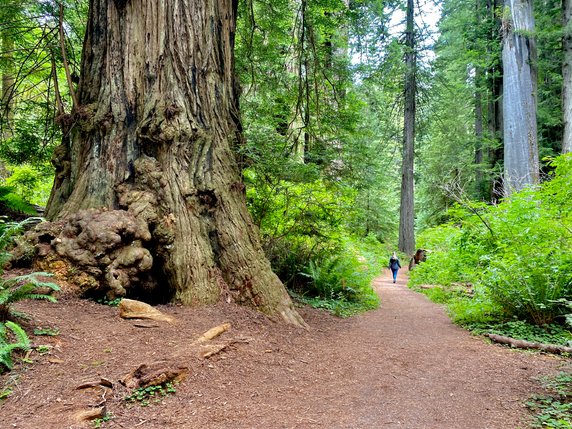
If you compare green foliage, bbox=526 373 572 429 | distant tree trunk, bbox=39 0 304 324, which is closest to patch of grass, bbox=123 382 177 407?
distant tree trunk, bbox=39 0 304 324

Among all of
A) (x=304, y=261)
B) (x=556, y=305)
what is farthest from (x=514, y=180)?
(x=304, y=261)

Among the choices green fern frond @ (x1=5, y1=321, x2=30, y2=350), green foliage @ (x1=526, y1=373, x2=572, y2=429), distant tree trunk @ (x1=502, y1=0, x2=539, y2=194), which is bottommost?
green foliage @ (x1=526, y1=373, x2=572, y2=429)

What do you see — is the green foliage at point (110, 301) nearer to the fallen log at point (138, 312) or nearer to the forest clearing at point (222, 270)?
the forest clearing at point (222, 270)

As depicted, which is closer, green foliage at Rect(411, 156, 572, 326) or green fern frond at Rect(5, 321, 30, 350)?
green fern frond at Rect(5, 321, 30, 350)

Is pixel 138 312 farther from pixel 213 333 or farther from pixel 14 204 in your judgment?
pixel 14 204

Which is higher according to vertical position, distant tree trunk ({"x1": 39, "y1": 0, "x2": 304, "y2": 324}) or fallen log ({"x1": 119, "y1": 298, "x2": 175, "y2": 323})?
distant tree trunk ({"x1": 39, "y1": 0, "x2": 304, "y2": 324})

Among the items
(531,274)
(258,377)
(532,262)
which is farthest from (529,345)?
(258,377)

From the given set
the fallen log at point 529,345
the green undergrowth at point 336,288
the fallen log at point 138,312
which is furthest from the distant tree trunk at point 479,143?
the fallen log at point 138,312

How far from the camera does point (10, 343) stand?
259cm

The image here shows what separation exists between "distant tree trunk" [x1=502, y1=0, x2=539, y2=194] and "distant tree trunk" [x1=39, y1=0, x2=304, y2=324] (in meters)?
8.06

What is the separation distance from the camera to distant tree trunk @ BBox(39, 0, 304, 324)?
159 inches

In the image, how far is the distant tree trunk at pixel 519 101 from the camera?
30.6 ft

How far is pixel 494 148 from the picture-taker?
1507 centimetres

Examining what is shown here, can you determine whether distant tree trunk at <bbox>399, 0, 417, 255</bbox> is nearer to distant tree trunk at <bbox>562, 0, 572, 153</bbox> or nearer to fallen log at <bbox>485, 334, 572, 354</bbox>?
distant tree trunk at <bbox>562, 0, 572, 153</bbox>
